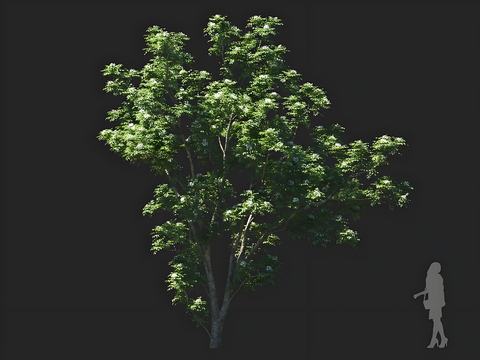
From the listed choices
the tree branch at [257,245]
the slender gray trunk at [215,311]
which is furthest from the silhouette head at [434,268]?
the slender gray trunk at [215,311]

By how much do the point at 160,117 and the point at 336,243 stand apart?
4657 mm

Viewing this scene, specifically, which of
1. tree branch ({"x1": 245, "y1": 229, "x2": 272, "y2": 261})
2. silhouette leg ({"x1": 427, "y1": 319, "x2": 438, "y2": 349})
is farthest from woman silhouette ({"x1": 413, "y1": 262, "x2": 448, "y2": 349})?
tree branch ({"x1": 245, "y1": 229, "x2": 272, "y2": 261})

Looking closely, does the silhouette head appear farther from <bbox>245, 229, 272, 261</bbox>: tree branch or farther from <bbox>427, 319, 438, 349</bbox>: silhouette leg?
<bbox>245, 229, 272, 261</bbox>: tree branch

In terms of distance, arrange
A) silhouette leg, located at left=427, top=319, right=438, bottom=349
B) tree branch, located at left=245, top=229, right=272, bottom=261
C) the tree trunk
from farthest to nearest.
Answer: tree branch, located at left=245, top=229, right=272, bottom=261 → the tree trunk → silhouette leg, located at left=427, top=319, right=438, bottom=349

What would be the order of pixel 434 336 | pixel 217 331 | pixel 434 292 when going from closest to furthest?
pixel 434 292 → pixel 434 336 → pixel 217 331

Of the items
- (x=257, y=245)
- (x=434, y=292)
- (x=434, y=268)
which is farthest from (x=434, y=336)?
(x=257, y=245)

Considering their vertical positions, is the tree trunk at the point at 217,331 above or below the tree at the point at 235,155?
below

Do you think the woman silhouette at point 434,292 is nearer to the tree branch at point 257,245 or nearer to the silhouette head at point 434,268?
the silhouette head at point 434,268

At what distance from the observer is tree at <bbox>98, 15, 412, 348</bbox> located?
657 inches

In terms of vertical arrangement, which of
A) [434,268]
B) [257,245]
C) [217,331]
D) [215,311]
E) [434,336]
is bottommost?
[434,336]

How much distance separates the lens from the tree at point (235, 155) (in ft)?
54.7

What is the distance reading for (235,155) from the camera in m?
17.0

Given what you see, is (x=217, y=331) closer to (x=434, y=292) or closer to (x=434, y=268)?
(x=434, y=292)

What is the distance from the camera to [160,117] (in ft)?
55.7
